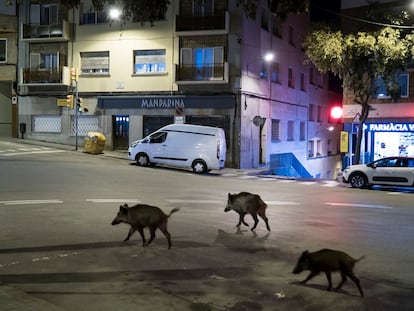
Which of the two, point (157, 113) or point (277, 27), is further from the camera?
point (277, 27)

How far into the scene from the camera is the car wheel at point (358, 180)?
→ 22388 mm

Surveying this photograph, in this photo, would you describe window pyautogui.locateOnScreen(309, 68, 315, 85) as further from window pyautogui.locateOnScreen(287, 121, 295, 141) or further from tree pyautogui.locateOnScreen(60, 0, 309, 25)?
tree pyautogui.locateOnScreen(60, 0, 309, 25)

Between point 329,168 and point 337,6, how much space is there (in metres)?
14.0

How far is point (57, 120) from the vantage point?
35875mm

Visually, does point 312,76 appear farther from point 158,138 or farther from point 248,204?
point 248,204

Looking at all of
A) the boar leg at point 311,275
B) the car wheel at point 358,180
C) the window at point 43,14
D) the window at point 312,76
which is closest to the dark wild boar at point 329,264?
the boar leg at point 311,275

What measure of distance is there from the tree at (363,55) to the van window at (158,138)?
8792mm

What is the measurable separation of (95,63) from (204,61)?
26.0ft

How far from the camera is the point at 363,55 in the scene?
25.8m

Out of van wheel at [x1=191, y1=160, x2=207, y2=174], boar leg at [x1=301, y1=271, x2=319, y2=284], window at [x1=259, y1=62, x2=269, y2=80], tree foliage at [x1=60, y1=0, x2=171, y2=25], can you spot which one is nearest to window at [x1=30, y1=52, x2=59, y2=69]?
window at [x1=259, y1=62, x2=269, y2=80]

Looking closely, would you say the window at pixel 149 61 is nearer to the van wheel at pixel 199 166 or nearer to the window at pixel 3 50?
the van wheel at pixel 199 166

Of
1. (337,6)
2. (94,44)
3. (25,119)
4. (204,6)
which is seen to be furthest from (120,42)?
(337,6)

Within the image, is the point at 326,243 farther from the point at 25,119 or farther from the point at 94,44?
the point at 25,119

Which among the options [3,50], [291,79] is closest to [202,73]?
[291,79]
